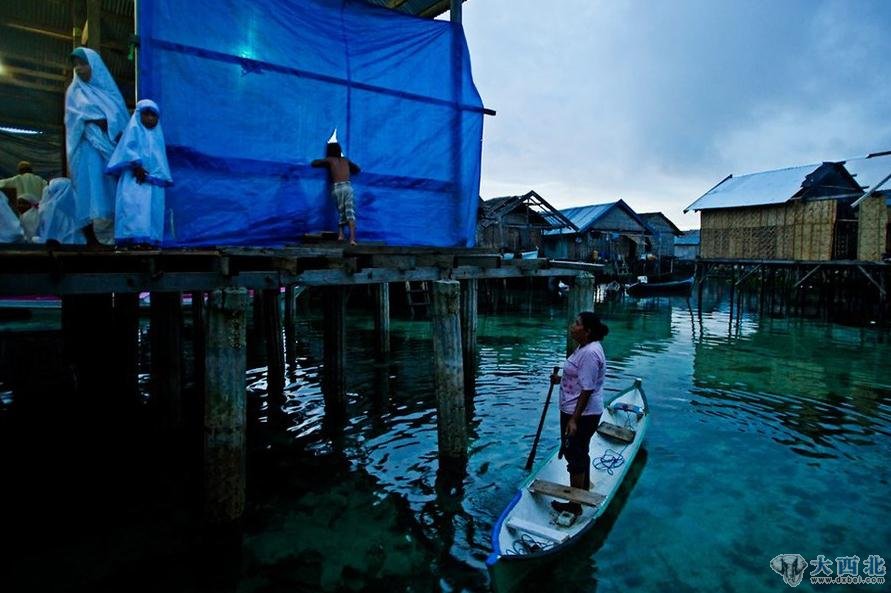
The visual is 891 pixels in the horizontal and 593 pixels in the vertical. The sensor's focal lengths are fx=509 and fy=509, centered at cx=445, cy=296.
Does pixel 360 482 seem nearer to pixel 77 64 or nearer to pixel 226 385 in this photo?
pixel 226 385

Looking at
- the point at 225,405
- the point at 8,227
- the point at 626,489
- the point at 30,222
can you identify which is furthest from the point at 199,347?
the point at 626,489

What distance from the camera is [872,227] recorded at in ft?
70.0

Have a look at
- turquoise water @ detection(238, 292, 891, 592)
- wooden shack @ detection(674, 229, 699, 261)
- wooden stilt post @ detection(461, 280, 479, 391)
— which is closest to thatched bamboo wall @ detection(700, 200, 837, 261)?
turquoise water @ detection(238, 292, 891, 592)

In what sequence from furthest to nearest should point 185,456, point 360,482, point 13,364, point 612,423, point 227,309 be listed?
point 13,364, point 612,423, point 185,456, point 360,482, point 227,309

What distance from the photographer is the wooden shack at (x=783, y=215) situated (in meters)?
23.2

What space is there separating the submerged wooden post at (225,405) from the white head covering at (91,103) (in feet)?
8.63

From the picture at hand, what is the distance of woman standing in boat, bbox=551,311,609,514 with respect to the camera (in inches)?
224

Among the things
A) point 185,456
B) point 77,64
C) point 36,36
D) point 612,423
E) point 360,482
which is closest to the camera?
point 77,64

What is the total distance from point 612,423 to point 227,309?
6541 mm

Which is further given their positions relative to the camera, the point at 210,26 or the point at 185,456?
the point at 185,456

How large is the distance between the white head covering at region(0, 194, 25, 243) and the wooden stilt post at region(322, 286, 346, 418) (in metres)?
4.55

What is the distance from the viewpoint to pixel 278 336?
11.1m

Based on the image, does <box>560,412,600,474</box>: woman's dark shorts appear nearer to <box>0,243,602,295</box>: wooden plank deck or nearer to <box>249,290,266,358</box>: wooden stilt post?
<box>0,243,602,295</box>: wooden plank deck

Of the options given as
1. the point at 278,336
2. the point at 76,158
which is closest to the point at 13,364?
the point at 278,336
